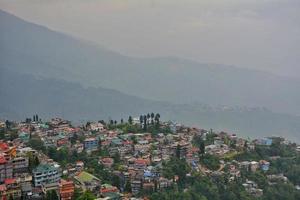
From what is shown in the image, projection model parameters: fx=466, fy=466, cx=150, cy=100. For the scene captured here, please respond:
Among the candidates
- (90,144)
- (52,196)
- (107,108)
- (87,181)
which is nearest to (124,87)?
(107,108)

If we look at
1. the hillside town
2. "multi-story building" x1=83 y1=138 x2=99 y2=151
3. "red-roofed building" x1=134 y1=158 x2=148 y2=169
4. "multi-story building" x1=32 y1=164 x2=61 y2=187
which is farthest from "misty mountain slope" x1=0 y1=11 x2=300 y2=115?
"multi-story building" x1=32 y1=164 x2=61 y2=187

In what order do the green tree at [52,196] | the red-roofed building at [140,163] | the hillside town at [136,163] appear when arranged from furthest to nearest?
the red-roofed building at [140,163] → the hillside town at [136,163] → the green tree at [52,196]

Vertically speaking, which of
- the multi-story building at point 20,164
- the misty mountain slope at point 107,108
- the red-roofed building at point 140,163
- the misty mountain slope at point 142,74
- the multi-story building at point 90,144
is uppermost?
the misty mountain slope at point 142,74

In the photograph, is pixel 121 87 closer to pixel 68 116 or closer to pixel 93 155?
pixel 68 116

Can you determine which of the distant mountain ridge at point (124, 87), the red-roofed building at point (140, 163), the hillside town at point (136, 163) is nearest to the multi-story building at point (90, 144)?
the hillside town at point (136, 163)

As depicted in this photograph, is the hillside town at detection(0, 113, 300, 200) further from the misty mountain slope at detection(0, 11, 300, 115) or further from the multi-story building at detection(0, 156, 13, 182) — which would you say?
the misty mountain slope at detection(0, 11, 300, 115)

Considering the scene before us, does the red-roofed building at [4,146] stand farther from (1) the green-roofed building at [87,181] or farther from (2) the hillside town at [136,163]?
(1) the green-roofed building at [87,181]

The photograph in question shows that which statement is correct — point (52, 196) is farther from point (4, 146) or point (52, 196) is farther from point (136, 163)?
point (136, 163)
